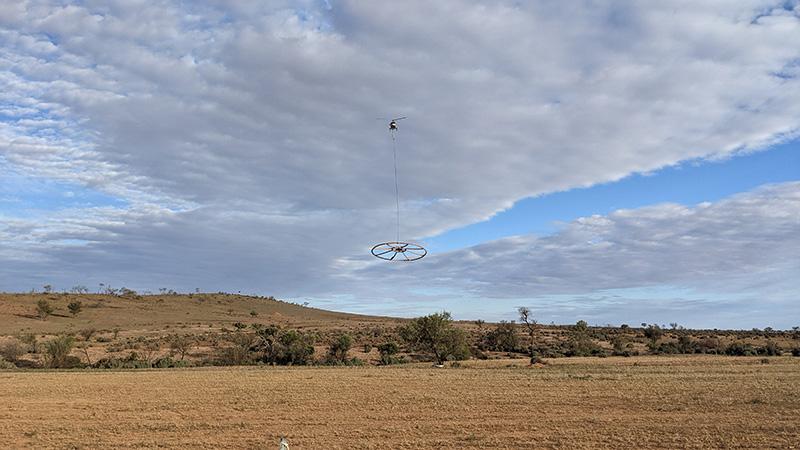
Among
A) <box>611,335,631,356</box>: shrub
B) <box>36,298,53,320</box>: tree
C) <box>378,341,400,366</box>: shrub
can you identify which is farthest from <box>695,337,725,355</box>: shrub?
<box>36,298,53,320</box>: tree

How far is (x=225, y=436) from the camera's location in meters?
20.4

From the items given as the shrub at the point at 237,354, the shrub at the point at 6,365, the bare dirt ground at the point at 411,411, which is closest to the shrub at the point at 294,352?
the shrub at the point at 237,354

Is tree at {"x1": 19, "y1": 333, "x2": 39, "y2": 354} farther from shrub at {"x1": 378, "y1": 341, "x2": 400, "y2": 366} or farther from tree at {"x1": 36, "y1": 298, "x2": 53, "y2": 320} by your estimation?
tree at {"x1": 36, "y1": 298, "x2": 53, "y2": 320}

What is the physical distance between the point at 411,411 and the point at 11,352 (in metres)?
44.4

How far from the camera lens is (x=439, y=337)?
5759 centimetres

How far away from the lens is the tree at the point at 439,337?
57.6 m

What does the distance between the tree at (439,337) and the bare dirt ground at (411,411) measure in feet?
60.9

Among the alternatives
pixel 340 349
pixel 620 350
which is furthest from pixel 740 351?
pixel 340 349

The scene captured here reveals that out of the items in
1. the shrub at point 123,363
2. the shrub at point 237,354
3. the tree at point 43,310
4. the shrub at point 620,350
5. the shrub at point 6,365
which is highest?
the tree at point 43,310

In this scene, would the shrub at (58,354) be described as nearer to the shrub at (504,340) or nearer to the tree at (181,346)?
the tree at (181,346)

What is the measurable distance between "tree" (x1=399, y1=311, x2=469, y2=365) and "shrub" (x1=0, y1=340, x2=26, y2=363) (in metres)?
33.7

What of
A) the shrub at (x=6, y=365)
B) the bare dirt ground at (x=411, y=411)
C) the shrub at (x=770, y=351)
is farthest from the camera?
the shrub at (x=770, y=351)

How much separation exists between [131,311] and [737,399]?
337 feet

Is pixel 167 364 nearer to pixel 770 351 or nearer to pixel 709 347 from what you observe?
pixel 709 347
